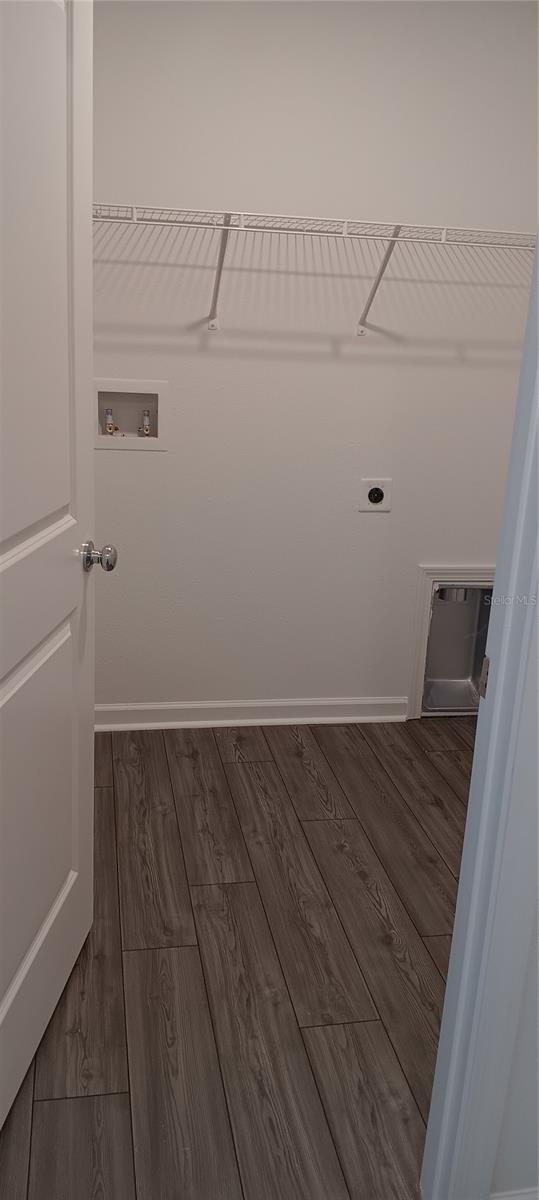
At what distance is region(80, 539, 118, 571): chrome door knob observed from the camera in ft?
5.92

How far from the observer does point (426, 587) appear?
3.30 metres

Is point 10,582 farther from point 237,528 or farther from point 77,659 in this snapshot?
point 237,528

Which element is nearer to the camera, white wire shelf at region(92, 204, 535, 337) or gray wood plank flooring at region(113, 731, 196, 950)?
gray wood plank flooring at region(113, 731, 196, 950)

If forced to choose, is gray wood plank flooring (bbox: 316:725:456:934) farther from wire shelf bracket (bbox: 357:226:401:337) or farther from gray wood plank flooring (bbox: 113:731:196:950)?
wire shelf bracket (bbox: 357:226:401:337)

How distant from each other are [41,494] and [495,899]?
0.93 metres

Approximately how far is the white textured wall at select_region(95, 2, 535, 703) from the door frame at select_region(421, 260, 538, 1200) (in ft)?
6.14

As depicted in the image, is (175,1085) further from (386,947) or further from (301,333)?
(301,333)

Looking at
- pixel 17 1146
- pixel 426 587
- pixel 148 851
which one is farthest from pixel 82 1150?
pixel 426 587

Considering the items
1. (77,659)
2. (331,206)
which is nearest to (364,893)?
(77,659)

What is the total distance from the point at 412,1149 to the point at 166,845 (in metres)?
1.08

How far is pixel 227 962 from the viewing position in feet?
6.72

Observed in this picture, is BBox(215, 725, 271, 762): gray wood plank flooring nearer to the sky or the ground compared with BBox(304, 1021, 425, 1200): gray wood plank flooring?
nearer to the sky

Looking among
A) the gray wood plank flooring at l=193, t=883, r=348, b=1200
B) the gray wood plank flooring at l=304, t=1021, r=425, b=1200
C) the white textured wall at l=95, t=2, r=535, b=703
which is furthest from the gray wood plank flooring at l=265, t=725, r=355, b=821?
the gray wood plank flooring at l=304, t=1021, r=425, b=1200

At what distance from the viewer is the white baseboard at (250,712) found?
10.5 ft
